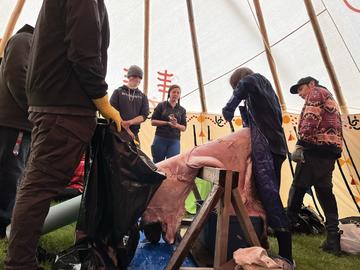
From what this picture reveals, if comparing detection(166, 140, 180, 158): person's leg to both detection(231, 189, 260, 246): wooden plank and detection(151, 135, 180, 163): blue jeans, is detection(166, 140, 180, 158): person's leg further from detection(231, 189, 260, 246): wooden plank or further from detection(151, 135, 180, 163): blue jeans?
detection(231, 189, 260, 246): wooden plank

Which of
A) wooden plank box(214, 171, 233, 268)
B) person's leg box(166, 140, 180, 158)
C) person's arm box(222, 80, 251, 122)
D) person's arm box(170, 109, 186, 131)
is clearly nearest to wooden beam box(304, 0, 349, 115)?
person's arm box(170, 109, 186, 131)

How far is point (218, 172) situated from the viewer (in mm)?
1845

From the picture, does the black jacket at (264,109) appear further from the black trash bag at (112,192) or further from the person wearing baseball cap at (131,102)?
the person wearing baseball cap at (131,102)

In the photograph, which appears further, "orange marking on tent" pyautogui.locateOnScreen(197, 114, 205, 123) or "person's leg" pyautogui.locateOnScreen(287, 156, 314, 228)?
"orange marking on tent" pyautogui.locateOnScreen(197, 114, 205, 123)

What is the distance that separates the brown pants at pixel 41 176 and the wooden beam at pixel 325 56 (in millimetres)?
3277

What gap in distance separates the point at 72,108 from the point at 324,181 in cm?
208

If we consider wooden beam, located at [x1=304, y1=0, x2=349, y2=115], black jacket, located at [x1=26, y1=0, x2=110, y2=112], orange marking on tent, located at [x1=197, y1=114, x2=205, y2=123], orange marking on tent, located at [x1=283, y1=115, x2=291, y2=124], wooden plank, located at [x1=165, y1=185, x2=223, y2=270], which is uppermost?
wooden beam, located at [x1=304, y1=0, x2=349, y2=115]

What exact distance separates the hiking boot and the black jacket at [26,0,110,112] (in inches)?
82.0

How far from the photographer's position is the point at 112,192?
1.72m

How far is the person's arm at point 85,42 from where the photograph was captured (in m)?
1.46

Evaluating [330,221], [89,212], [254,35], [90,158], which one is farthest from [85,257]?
[254,35]

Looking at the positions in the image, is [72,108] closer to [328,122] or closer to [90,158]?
[90,158]

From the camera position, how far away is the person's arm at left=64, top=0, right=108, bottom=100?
4.80ft

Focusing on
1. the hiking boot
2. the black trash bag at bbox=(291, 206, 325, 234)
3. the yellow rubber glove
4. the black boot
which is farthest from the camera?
the black trash bag at bbox=(291, 206, 325, 234)
